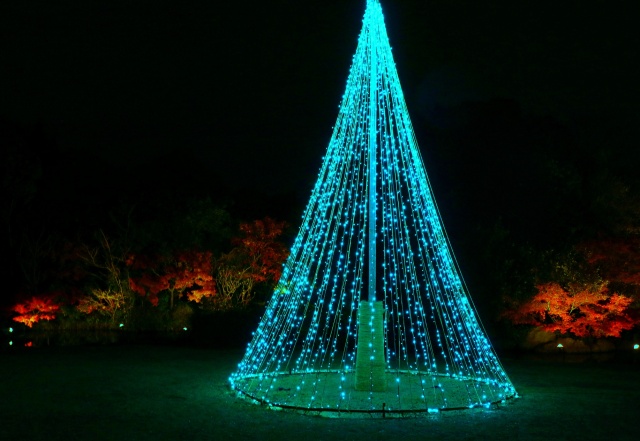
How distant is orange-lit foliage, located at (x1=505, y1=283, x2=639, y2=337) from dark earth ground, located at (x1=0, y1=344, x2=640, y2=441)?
4.12 meters

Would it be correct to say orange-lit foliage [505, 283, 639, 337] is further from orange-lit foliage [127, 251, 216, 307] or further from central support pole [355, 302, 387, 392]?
orange-lit foliage [127, 251, 216, 307]

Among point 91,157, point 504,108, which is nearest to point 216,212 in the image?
point 91,157

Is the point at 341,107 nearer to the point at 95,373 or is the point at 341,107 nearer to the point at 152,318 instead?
the point at 95,373

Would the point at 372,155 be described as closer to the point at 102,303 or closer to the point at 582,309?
the point at 582,309

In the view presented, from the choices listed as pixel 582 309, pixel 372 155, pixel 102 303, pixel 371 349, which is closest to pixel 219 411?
pixel 371 349

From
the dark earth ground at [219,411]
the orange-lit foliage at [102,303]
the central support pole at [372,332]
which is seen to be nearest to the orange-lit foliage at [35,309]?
the orange-lit foliage at [102,303]

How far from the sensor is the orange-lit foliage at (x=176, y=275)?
68.7 ft

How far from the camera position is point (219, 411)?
8.44 meters

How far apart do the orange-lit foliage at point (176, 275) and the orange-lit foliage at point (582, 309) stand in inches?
355

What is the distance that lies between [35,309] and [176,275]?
4582 millimetres

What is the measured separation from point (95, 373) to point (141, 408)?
3.41 meters

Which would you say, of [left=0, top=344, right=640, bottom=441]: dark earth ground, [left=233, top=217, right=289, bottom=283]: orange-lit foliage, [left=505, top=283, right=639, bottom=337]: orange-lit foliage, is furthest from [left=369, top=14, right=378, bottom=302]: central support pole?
[left=233, top=217, right=289, bottom=283]: orange-lit foliage

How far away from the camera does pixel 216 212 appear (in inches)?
886

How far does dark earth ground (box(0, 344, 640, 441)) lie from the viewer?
23.9 feet
